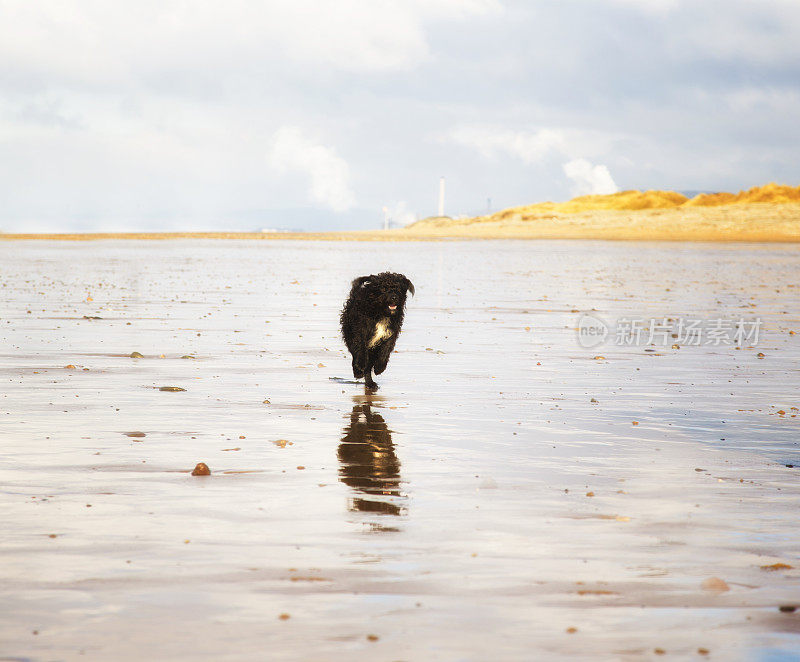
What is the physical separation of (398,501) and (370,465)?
1.14 m

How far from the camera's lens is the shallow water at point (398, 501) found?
4.66 metres

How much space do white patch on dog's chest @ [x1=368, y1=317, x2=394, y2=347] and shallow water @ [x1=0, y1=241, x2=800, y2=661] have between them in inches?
22.8

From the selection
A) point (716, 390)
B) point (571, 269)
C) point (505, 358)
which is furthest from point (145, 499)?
point (571, 269)

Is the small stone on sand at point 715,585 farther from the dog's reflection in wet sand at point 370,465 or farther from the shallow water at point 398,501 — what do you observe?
the dog's reflection in wet sand at point 370,465

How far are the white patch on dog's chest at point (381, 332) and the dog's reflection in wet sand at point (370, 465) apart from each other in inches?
82.4

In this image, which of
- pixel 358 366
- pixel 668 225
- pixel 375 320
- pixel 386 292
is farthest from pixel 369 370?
pixel 668 225

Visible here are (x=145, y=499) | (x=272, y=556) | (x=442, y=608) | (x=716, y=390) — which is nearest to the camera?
(x=442, y=608)

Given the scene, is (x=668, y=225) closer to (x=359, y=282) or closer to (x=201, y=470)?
(x=359, y=282)

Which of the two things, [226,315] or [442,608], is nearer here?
[442,608]

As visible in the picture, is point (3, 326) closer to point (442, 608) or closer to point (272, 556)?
point (272, 556)

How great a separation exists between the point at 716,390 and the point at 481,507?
20.7ft

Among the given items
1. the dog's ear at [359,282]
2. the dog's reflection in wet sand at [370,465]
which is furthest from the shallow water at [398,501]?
the dog's ear at [359,282]

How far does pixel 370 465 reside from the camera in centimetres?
805

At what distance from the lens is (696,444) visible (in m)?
9.06
